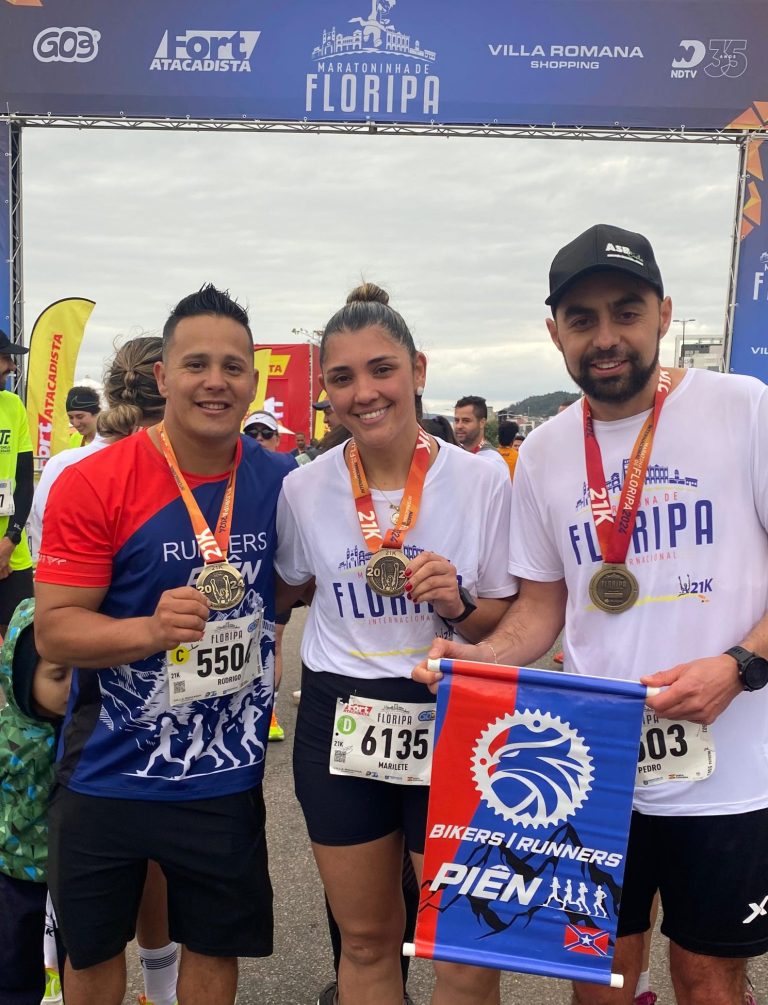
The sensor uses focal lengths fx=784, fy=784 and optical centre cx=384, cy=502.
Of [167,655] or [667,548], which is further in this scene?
[167,655]

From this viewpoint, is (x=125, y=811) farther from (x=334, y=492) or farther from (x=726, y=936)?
(x=726, y=936)

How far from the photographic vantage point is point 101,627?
200 centimetres

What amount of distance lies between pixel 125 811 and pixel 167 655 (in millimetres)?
439

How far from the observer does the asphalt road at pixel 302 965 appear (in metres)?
2.69

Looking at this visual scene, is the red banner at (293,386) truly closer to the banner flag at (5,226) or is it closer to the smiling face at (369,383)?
the banner flag at (5,226)

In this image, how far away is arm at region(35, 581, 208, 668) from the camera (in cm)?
A: 191

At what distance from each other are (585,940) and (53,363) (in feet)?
28.2

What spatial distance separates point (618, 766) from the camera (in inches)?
71.0

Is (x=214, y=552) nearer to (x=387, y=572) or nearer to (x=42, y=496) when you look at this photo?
(x=387, y=572)

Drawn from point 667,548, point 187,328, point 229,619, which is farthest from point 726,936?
point 187,328

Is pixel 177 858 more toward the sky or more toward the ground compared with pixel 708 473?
more toward the ground

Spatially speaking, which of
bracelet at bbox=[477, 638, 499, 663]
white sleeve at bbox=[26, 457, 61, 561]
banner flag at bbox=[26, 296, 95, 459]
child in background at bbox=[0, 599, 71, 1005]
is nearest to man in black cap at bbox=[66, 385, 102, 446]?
white sleeve at bbox=[26, 457, 61, 561]

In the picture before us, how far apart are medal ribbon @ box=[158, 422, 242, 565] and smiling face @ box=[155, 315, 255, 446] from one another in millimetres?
72

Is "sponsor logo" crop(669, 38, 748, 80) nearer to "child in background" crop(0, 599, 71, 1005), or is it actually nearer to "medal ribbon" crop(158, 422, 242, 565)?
"medal ribbon" crop(158, 422, 242, 565)
